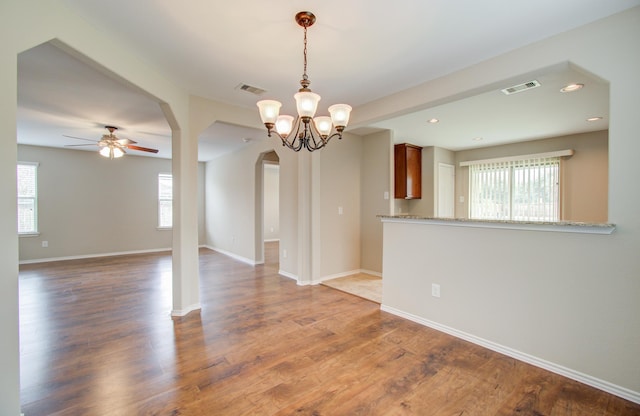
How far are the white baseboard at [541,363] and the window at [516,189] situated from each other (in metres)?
2.78

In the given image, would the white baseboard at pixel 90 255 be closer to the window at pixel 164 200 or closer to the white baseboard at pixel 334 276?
the window at pixel 164 200

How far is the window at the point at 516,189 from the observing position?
205 inches

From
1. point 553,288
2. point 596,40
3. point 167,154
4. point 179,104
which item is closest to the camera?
point 596,40

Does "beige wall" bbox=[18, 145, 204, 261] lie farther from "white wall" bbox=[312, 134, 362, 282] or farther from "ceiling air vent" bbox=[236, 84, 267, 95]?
"ceiling air vent" bbox=[236, 84, 267, 95]

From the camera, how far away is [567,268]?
2.14 m

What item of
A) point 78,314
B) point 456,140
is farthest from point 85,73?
point 456,140

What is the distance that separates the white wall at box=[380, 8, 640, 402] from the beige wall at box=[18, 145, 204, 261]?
7303mm

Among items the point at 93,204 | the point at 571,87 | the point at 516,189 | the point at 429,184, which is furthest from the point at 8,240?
the point at 516,189

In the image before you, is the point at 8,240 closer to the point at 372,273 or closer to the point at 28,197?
the point at 372,273

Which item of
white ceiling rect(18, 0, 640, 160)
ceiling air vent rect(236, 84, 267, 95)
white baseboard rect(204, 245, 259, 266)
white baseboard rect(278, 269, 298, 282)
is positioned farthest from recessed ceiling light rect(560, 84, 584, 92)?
white baseboard rect(204, 245, 259, 266)

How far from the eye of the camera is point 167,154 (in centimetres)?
720

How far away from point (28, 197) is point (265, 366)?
7257 mm

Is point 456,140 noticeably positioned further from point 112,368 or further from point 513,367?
point 112,368

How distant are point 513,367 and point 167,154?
7830mm
